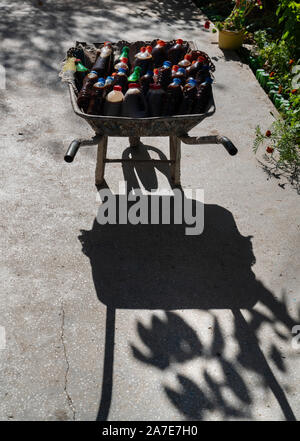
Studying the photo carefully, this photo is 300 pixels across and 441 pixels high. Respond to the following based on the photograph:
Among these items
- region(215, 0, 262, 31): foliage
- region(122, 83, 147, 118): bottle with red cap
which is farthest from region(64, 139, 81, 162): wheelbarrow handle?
region(215, 0, 262, 31): foliage

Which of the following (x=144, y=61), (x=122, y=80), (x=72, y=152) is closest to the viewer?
(x=72, y=152)

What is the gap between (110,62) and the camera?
14.7 ft

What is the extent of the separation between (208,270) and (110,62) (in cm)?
211

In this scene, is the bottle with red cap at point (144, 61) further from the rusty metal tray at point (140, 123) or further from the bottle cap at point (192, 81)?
the rusty metal tray at point (140, 123)

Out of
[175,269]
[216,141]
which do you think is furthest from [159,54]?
[175,269]

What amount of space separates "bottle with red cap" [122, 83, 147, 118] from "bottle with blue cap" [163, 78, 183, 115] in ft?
0.61

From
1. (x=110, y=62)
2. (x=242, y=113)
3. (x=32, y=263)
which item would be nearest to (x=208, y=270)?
(x=32, y=263)

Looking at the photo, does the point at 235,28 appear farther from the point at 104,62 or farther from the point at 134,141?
the point at 104,62

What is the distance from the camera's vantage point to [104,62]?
4.39m

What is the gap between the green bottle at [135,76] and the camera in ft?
13.9

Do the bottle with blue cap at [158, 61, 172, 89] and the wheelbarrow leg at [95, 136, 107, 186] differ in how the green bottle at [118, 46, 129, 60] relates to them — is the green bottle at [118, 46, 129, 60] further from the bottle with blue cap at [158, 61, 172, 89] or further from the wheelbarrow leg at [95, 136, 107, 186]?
the wheelbarrow leg at [95, 136, 107, 186]

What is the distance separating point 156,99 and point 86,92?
0.57 m

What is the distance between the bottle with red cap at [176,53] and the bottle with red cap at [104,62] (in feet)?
1.89

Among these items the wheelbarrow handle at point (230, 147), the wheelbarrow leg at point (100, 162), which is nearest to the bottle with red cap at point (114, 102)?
the wheelbarrow leg at point (100, 162)
